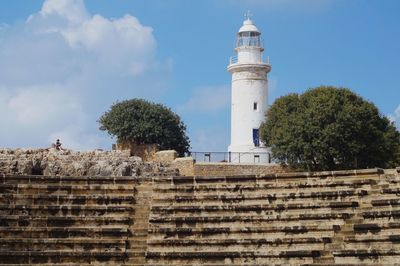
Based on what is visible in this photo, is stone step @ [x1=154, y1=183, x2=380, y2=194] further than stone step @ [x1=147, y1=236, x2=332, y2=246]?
Yes

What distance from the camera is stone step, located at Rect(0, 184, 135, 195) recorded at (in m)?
18.6

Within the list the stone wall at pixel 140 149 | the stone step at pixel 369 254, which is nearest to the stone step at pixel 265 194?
the stone step at pixel 369 254

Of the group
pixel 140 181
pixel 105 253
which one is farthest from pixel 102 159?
pixel 105 253

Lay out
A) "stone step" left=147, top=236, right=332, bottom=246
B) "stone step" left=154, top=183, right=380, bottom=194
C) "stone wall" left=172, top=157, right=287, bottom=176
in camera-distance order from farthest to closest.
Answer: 1. "stone wall" left=172, top=157, right=287, bottom=176
2. "stone step" left=154, top=183, right=380, bottom=194
3. "stone step" left=147, top=236, right=332, bottom=246

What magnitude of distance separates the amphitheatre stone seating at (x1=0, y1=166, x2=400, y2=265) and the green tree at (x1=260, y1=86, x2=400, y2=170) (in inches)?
701

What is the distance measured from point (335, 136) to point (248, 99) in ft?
31.1

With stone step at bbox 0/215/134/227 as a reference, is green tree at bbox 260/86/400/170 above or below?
above

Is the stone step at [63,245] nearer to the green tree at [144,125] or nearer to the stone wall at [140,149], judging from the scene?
the stone wall at [140,149]

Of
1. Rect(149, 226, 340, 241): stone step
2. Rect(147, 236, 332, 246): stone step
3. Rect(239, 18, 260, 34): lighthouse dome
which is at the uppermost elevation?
Rect(239, 18, 260, 34): lighthouse dome

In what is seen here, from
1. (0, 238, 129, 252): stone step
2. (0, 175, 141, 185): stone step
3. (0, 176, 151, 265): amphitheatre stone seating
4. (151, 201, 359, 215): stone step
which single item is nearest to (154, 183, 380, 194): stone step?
(0, 176, 151, 265): amphitheatre stone seating

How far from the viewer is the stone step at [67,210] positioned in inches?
704

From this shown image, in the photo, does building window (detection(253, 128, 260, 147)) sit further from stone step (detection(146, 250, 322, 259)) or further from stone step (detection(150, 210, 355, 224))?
stone step (detection(146, 250, 322, 259))

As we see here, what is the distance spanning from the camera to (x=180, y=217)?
57.6 feet

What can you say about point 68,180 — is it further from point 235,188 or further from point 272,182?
point 272,182
